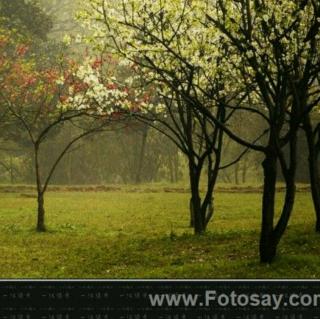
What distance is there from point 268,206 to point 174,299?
9115mm

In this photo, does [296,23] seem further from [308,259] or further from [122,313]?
[122,313]

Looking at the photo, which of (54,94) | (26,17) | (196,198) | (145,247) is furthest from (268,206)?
(26,17)

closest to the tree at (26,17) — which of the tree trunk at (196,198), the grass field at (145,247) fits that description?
the grass field at (145,247)

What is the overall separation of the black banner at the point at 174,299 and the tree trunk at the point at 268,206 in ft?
28.1

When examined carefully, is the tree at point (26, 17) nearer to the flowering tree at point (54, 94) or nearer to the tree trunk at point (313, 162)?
the flowering tree at point (54, 94)

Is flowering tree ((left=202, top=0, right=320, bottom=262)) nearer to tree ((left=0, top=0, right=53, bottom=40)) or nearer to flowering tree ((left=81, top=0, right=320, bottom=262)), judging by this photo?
flowering tree ((left=81, top=0, right=320, bottom=262))

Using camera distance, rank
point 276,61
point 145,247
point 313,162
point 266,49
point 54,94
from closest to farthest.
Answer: point 276,61, point 266,49, point 145,247, point 313,162, point 54,94

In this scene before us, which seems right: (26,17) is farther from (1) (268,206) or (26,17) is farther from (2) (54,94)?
(1) (268,206)

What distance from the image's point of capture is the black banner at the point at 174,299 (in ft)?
21.8

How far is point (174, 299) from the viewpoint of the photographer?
6660 millimetres

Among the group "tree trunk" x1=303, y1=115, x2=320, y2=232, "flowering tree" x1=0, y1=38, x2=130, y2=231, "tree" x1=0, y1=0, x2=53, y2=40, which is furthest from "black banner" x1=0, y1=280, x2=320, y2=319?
"tree" x1=0, y1=0, x2=53, y2=40

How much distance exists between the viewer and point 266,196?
15328 mm

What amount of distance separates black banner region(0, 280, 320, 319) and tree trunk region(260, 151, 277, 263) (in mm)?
8556

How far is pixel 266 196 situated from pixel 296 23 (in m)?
4.40
